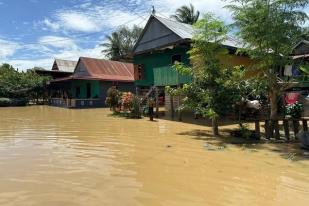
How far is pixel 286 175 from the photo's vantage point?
25.5ft

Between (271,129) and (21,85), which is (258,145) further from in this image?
(21,85)

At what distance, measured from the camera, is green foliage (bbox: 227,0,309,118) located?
12.2 meters

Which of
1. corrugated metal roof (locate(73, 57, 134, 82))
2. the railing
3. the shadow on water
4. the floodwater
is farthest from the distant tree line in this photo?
the shadow on water

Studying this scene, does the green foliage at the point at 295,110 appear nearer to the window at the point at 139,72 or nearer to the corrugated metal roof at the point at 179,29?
the corrugated metal roof at the point at 179,29

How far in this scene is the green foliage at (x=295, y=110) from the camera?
16.4 meters

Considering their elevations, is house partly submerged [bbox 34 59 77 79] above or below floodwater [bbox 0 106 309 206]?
above

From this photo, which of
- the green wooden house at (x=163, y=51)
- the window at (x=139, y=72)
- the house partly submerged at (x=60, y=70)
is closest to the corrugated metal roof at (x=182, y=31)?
the green wooden house at (x=163, y=51)

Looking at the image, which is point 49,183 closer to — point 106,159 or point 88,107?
point 106,159

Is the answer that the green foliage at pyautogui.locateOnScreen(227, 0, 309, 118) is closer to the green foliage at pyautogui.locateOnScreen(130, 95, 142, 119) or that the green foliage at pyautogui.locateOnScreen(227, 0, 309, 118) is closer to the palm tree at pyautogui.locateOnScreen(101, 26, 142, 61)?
the green foliage at pyautogui.locateOnScreen(130, 95, 142, 119)

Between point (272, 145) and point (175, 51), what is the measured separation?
1151cm

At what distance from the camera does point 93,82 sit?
115ft

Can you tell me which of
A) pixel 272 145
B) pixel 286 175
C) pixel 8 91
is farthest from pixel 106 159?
pixel 8 91

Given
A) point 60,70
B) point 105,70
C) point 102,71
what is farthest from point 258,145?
point 60,70

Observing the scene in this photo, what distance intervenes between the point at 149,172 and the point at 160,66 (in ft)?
51.2
